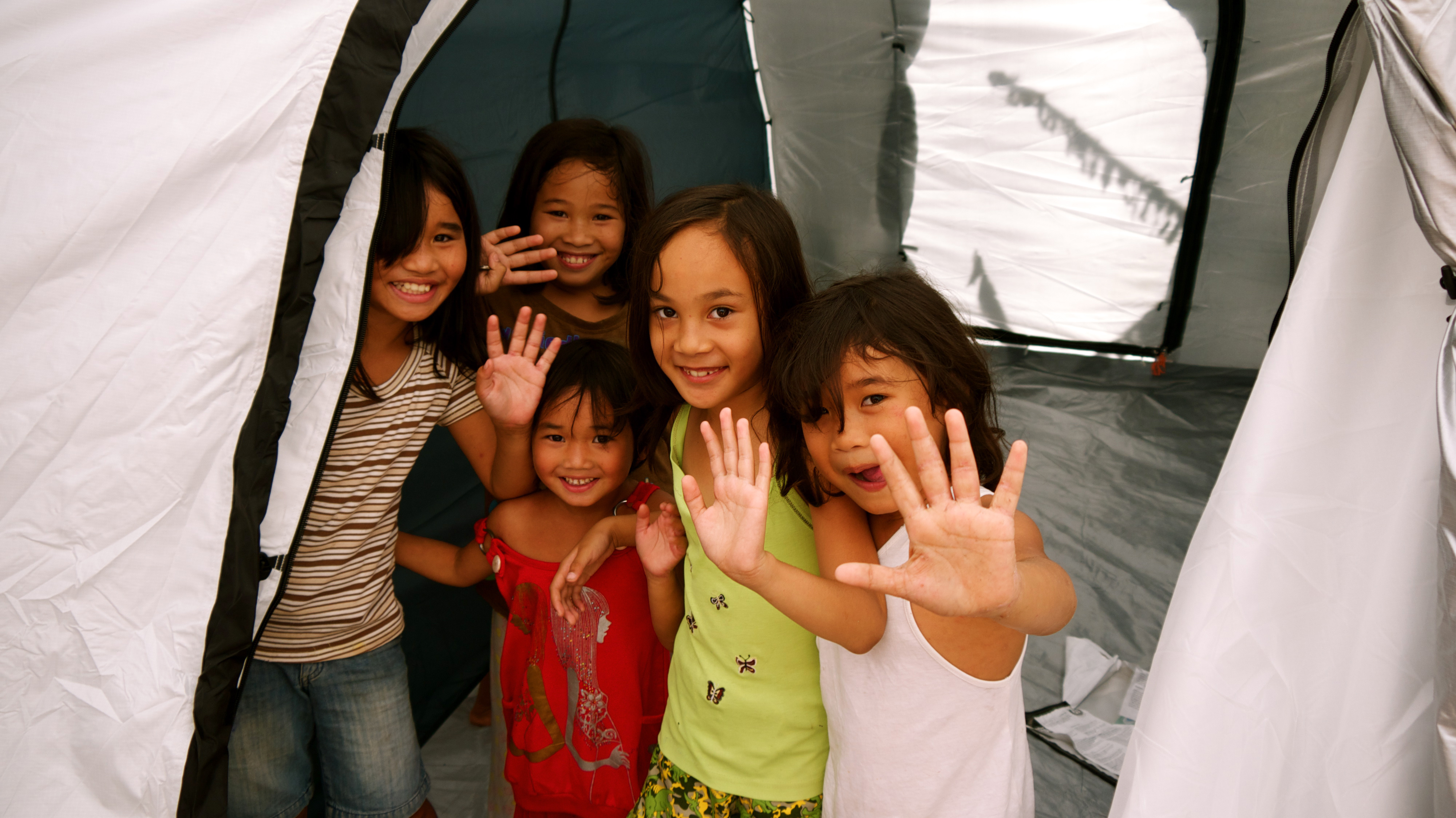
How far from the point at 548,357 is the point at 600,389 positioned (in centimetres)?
10

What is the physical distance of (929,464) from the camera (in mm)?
691

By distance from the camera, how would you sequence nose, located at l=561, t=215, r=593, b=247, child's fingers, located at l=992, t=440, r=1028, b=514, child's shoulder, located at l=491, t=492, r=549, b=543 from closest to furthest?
child's fingers, located at l=992, t=440, r=1028, b=514
child's shoulder, located at l=491, t=492, r=549, b=543
nose, located at l=561, t=215, r=593, b=247

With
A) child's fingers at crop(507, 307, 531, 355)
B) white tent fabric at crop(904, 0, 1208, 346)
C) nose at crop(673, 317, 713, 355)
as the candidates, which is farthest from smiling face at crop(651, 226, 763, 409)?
white tent fabric at crop(904, 0, 1208, 346)

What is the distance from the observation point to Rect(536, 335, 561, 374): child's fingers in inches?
44.7

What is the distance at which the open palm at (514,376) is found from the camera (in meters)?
1.15

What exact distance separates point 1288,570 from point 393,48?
0.97 meters

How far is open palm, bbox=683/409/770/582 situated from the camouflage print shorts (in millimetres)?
327

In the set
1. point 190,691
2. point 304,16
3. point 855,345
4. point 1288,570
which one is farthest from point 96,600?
point 1288,570

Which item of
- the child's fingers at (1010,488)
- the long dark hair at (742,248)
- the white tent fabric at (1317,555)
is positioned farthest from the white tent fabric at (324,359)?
the white tent fabric at (1317,555)

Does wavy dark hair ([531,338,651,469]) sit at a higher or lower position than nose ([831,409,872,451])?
lower

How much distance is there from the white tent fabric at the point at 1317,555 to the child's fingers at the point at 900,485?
1.03 ft

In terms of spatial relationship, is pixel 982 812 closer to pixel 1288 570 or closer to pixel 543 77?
pixel 1288 570

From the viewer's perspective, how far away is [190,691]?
0.83m

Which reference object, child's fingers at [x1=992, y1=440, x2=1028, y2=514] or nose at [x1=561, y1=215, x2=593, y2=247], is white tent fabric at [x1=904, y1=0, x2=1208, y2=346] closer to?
nose at [x1=561, y1=215, x2=593, y2=247]
